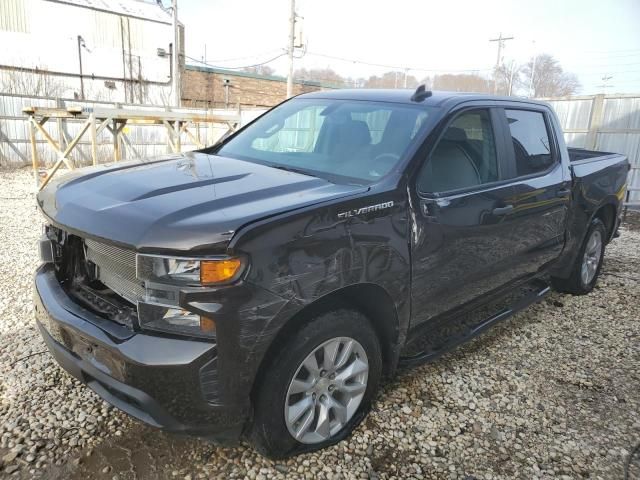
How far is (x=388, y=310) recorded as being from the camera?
8.51 feet

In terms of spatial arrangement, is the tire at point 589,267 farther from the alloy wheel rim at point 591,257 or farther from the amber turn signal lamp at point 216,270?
the amber turn signal lamp at point 216,270

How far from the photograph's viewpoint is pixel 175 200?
2166 millimetres

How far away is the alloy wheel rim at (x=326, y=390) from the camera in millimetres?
2314

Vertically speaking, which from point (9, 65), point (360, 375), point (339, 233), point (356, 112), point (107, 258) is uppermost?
point (9, 65)

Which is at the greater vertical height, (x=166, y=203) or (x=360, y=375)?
(x=166, y=203)

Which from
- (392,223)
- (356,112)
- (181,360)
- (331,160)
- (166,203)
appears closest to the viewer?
(181,360)

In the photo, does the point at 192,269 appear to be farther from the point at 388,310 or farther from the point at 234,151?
the point at 234,151

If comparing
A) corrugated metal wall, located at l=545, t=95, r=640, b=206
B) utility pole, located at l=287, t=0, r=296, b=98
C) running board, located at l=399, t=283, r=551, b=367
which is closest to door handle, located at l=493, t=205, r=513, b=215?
running board, located at l=399, t=283, r=551, b=367

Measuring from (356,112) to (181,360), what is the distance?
2.06 meters

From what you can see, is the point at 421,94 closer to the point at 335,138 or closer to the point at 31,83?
the point at 335,138

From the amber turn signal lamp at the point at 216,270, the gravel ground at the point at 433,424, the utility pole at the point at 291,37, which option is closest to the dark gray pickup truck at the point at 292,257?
the amber turn signal lamp at the point at 216,270

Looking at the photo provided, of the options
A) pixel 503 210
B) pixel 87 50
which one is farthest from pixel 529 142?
pixel 87 50

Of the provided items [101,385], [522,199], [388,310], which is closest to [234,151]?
[388,310]

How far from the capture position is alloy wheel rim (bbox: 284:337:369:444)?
2314 mm
